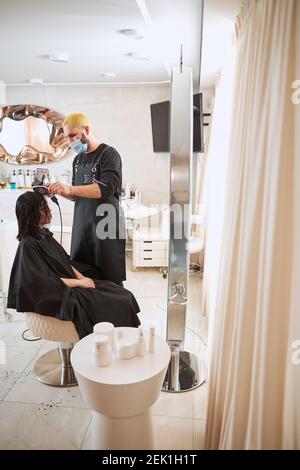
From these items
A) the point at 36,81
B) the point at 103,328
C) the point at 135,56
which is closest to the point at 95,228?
the point at 103,328

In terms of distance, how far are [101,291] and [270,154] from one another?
1.21 meters

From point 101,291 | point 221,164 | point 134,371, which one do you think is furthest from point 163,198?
point 134,371

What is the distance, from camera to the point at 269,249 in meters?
0.87

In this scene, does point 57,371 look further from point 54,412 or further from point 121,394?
point 121,394

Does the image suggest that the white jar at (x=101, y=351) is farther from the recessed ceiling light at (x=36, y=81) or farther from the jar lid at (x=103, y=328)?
the recessed ceiling light at (x=36, y=81)

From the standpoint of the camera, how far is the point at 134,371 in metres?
1.23

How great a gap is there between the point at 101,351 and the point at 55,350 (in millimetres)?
1070

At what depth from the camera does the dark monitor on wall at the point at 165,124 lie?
2.49 metres

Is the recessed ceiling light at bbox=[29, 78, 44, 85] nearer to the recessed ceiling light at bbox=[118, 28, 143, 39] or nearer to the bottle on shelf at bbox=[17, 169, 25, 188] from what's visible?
the bottle on shelf at bbox=[17, 169, 25, 188]

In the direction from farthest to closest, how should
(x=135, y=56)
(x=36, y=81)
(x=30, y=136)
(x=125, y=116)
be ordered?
(x=30, y=136) < (x=125, y=116) < (x=36, y=81) < (x=135, y=56)

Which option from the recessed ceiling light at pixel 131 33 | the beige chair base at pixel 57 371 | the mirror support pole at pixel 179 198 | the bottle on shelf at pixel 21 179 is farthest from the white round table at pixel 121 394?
the bottle on shelf at pixel 21 179

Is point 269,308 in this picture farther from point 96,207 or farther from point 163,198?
point 163,198

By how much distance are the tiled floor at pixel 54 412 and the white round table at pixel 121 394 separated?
197mm
